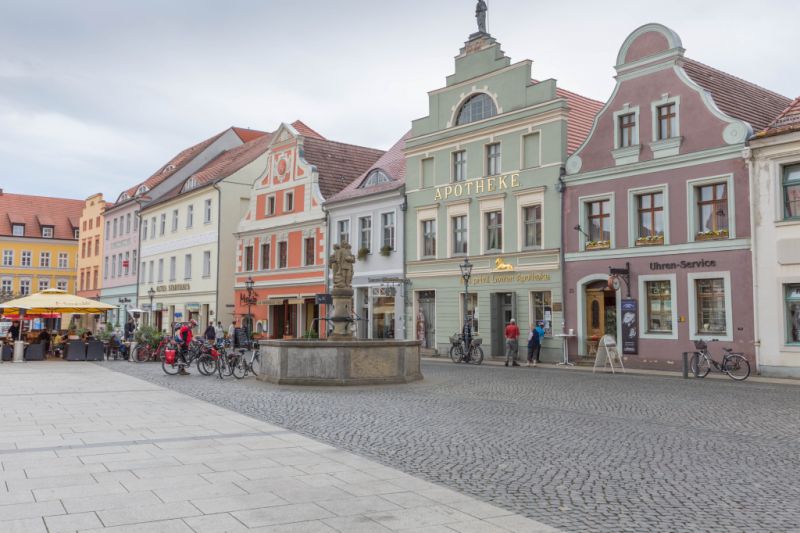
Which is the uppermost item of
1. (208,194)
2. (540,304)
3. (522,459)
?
(208,194)

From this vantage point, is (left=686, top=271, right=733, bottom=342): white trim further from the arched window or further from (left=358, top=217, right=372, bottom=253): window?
(left=358, top=217, right=372, bottom=253): window

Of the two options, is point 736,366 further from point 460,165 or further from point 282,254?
point 282,254

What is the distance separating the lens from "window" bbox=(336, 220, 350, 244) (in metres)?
38.2

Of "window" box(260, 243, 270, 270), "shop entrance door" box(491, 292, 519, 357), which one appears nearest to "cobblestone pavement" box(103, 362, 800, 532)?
"shop entrance door" box(491, 292, 519, 357)

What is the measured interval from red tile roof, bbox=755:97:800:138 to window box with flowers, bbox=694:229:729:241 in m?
3.05

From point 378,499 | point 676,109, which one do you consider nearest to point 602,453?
point 378,499

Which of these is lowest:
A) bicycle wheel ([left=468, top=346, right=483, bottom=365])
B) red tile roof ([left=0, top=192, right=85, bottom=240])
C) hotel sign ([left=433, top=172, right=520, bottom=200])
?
bicycle wheel ([left=468, top=346, right=483, bottom=365])

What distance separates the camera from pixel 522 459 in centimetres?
900

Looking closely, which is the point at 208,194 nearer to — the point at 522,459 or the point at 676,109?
the point at 676,109

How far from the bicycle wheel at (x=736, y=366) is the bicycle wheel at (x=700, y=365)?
56 centimetres

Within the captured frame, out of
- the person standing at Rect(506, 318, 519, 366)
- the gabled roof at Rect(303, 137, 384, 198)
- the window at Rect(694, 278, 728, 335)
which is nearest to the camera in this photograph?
the window at Rect(694, 278, 728, 335)

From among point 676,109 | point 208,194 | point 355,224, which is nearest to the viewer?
point 676,109

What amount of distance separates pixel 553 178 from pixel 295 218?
57.1 ft

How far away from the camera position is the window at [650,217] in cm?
2495
